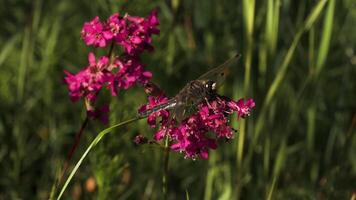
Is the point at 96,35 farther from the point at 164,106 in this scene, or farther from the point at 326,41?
the point at 326,41

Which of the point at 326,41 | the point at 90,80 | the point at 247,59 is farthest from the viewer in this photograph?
the point at 326,41

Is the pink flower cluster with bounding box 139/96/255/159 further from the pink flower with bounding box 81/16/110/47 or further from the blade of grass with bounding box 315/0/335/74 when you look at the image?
the blade of grass with bounding box 315/0/335/74

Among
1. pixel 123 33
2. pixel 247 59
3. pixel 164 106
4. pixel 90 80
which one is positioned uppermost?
pixel 247 59

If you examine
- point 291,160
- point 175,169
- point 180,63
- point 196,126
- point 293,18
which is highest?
point 293,18

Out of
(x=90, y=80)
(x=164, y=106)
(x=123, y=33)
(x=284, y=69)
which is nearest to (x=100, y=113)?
(x=90, y=80)

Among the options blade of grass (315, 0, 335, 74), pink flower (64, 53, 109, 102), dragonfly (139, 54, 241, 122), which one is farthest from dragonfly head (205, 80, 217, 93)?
blade of grass (315, 0, 335, 74)

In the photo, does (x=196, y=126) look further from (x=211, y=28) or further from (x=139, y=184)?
(x=211, y=28)

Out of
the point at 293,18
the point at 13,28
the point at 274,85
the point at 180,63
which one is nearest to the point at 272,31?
the point at 274,85
